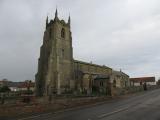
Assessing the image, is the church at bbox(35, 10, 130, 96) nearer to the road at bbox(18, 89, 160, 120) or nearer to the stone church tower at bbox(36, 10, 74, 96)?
the stone church tower at bbox(36, 10, 74, 96)

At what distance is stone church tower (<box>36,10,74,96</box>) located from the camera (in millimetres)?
46969

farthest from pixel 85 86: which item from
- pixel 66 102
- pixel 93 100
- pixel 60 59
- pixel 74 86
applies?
pixel 66 102

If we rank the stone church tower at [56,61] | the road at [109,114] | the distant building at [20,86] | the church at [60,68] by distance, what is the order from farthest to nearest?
the distant building at [20,86] < the church at [60,68] < the stone church tower at [56,61] < the road at [109,114]

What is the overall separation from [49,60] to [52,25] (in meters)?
11.6

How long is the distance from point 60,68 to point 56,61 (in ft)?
7.50

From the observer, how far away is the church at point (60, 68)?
155 feet

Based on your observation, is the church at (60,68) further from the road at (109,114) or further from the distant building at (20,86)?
the distant building at (20,86)

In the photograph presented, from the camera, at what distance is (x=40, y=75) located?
51.2 m

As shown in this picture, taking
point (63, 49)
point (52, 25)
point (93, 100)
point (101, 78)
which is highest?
point (52, 25)

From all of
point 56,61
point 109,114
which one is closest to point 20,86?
point 56,61

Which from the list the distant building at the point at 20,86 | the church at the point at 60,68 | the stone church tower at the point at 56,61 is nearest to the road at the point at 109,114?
the church at the point at 60,68

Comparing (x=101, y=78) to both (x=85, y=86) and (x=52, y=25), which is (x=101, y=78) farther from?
(x=52, y=25)

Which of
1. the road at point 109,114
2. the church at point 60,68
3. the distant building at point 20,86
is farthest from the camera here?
the distant building at point 20,86

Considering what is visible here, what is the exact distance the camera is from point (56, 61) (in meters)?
48.3
